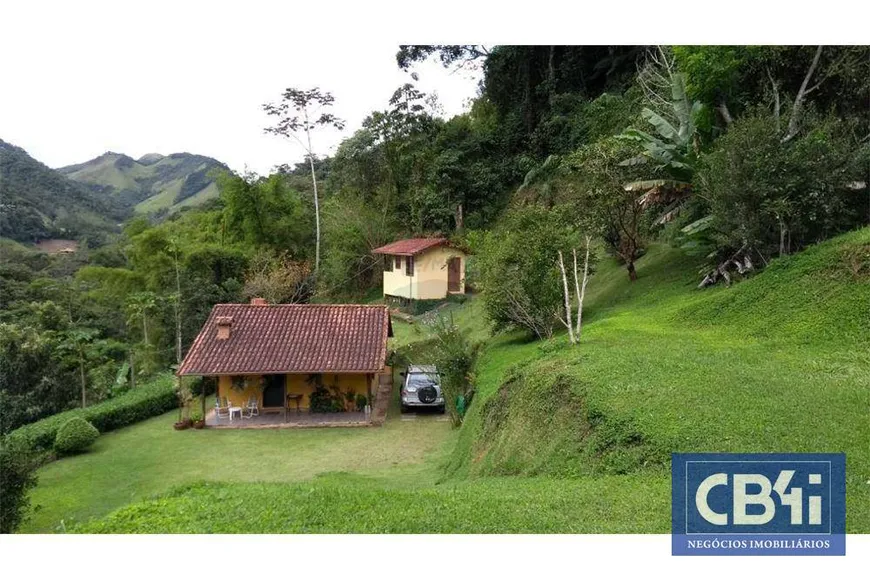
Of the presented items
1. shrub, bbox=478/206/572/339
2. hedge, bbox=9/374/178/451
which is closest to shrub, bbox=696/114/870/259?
shrub, bbox=478/206/572/339

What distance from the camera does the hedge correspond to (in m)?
14.5

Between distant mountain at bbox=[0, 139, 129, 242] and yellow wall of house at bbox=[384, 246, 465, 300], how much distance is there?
37244mm

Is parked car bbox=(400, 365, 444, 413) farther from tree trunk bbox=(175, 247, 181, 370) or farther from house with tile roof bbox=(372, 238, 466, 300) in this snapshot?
tree trunk bbox=(175, 247, 181, 370)

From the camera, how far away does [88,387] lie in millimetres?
21578

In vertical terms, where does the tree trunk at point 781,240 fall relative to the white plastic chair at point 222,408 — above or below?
above

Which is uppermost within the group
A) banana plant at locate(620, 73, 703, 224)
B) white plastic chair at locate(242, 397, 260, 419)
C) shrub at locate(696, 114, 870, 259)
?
banana plant at locate(620, 73, 703, 224)

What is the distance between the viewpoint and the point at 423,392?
55.2 ft

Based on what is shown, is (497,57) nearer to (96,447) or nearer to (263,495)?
(96,447)

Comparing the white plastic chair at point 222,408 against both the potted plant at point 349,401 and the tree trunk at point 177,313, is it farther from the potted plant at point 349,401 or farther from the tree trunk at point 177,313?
the tree trunk at point 177,313

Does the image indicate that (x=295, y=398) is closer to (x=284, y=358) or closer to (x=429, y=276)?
(x=284, y=358)

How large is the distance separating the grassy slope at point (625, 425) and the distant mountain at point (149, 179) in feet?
235

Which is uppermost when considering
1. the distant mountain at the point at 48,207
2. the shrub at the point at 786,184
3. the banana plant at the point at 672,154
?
the distant mountain at the point at 48,207

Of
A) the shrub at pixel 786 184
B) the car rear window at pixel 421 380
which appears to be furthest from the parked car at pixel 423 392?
the shrub at pixel 786 184

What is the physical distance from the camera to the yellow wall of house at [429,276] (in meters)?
28.3
